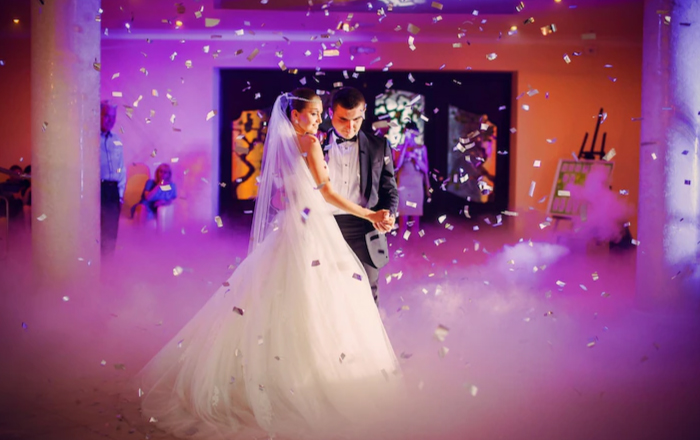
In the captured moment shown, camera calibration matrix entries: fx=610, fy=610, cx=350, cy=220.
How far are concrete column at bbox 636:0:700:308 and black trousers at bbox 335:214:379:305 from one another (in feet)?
8.83

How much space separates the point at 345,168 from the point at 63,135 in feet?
7.82

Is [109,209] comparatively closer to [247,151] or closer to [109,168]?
[109,168]

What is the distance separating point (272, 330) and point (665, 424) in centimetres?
167

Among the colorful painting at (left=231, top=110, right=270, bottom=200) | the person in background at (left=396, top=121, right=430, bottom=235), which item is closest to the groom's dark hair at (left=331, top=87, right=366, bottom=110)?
the person in background at (left=396, top=121, right=430, bottom=235)

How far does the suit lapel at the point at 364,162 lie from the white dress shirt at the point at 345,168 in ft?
0.10

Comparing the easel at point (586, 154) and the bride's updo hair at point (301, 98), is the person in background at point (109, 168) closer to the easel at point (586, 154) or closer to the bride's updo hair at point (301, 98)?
the bride's updo hair at point (301, 98)

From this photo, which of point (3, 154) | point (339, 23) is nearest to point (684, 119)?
point (339, 23)

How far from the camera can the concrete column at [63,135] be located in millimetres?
4316

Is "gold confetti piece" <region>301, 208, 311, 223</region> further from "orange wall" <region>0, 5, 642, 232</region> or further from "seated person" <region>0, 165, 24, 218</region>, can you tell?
"orange wall" <region>0, 5, 642, 232</region>

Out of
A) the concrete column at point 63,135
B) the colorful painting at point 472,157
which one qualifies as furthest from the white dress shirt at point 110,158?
the colorful painting at point 472,157

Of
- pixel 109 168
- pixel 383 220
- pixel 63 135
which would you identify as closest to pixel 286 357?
pixel 383 220

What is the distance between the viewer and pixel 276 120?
2777mm

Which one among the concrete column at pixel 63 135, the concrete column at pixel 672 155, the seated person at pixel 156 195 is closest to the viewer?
the concrete column at pixel 63 135

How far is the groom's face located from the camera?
2896 millimetres
